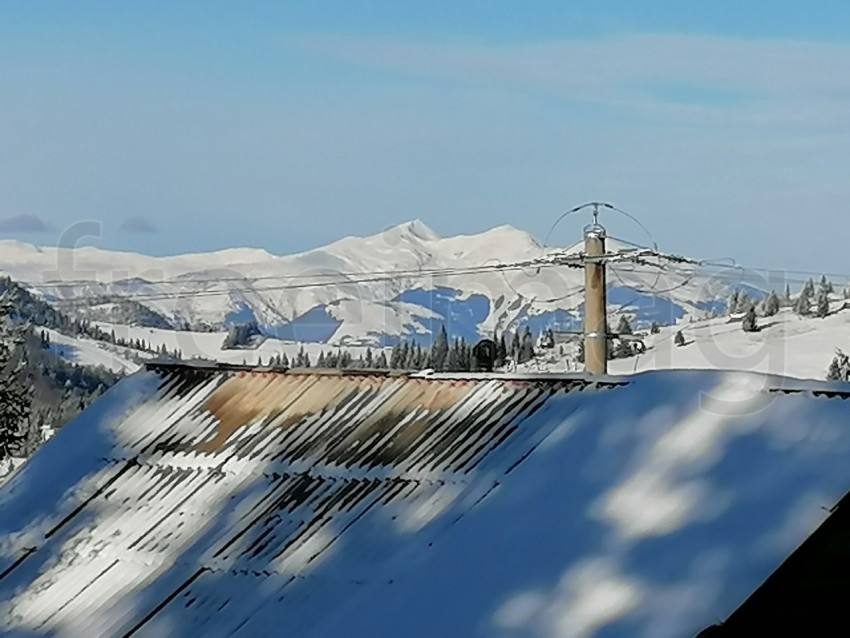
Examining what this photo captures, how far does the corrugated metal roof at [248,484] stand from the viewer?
998cm

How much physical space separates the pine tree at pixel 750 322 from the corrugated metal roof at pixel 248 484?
242ft

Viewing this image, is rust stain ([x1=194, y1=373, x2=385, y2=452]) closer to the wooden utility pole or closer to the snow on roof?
the snow on roof

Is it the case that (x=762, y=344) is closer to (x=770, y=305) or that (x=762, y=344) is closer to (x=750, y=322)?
A: (x=750, y=322)

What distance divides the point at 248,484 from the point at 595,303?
10.3 metres

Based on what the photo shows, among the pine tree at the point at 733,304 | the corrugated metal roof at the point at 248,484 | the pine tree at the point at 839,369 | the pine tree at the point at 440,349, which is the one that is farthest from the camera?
the pine tree at the point at 733,304

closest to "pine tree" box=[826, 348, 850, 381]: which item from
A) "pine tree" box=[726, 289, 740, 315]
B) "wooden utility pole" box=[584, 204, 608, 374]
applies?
"pine tree" box=[726, 289, 740, 315]

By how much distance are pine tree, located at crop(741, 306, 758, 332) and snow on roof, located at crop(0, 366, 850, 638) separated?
73.5 m

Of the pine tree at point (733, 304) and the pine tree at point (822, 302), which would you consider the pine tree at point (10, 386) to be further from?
the pine tree at point (822, 302)

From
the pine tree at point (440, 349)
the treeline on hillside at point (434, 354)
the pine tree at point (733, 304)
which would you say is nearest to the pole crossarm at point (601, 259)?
the treeline on hillside at point (434, 354)

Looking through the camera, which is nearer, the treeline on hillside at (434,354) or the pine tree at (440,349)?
the treeline on hillside at (434,354)

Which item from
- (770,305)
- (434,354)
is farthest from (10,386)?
(770,305)

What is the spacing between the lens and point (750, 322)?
84.1 m

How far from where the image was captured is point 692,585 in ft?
24.3

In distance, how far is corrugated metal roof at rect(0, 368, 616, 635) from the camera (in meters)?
9.98
